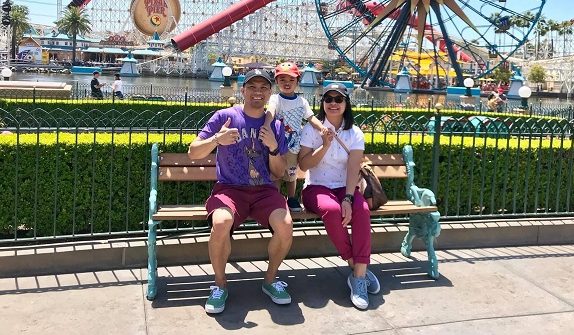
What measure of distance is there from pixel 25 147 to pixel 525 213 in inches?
171

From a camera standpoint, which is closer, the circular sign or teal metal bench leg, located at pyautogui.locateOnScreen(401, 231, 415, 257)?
teal metal bench leg, located at pyautogui.locateOnScreen(401, 231, 415, 257)

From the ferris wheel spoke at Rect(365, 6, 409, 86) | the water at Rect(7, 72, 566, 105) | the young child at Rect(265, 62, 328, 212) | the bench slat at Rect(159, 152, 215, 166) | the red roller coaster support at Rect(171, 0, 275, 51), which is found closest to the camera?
the young child at Rect(265, 62, 328, 212)

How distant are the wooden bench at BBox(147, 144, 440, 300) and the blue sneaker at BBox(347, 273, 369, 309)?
0.53 meters

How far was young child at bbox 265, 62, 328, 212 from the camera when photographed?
414 centimetres

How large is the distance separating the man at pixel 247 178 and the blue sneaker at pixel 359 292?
0.43m

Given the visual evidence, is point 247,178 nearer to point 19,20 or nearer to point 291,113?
point 291,113

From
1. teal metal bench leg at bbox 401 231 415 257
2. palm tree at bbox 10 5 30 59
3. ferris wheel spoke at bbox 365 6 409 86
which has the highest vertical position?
palm tree at bbox 10 5 30 59

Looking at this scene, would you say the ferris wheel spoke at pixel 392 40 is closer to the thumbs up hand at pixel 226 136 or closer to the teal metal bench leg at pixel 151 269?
the thumbs up hand at pixel 226 136

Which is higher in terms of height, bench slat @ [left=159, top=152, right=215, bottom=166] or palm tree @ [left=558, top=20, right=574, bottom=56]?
palm tree @ [left=558, top=20, right=574, bottom=56]

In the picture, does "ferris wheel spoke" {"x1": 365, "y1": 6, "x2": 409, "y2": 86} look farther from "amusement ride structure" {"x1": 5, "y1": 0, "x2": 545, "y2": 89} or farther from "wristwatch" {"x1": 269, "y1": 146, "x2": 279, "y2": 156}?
"wristwatch" {"x1": 269, "y1": 146, "x2": 279, "y2": 156}

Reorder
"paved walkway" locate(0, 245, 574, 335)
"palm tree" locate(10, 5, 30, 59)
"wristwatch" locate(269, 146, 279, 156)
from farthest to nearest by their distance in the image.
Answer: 1. "palm tree" locate(10, 5, 30, 59)
2. "wristwatch" locate(269, 146, 279, 156)
3. "paved walkway" locate(0, 245, 574, 335)

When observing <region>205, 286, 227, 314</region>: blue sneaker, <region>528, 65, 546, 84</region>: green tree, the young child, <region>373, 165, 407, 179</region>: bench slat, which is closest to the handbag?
<region>373, 165, 407, 179</region>: bench slat

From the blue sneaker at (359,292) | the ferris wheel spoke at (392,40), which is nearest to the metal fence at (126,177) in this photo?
the blue sneaker at (359,292)

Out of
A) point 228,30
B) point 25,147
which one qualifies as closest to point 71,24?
point 228,30
